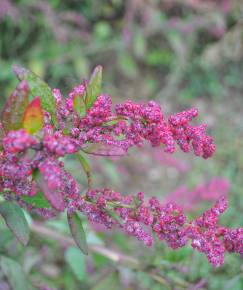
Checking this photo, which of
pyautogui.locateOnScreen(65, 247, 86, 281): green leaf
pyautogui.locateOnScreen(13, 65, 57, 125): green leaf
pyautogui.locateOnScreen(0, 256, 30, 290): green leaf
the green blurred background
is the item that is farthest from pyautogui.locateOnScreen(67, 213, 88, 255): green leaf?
the green blurred background

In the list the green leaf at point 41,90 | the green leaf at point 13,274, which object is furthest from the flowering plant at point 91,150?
the green leaf at point 13,274

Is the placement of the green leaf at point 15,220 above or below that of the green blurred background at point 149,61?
below

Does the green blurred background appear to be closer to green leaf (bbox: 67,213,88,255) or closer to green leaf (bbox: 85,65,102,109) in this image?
green leaf (bbox: 67,213,88,255)

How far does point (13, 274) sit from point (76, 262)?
0.38m

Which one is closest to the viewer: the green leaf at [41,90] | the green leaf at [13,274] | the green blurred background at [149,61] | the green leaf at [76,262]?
the green leaf at [41,90]

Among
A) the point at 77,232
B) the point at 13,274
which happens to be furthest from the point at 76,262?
the point at 77,232

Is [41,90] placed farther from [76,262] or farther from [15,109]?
[76,262]

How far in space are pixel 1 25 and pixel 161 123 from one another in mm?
3295

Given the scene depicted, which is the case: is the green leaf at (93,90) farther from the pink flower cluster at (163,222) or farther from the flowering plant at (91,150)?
the pink flower cluster at (163,222)

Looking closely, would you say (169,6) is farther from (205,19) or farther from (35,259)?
(35,259)

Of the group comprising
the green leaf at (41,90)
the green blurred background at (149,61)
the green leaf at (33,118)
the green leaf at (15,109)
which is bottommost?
the green leaf at (33,118)

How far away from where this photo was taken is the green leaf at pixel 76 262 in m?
1.99

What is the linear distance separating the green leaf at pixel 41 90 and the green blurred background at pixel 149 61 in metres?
1.72

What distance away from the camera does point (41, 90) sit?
1.19 meters
